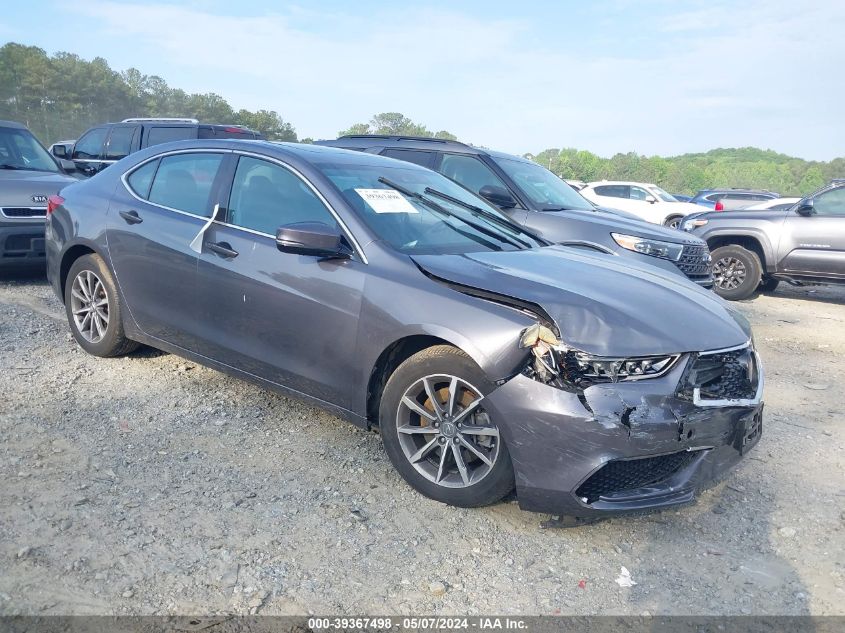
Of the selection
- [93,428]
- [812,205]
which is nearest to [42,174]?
[93,428]

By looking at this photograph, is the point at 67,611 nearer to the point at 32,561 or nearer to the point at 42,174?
the point at 32,561

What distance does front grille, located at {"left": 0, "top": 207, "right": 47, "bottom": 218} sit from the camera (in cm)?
723

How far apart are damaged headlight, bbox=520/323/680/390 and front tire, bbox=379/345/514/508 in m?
0.25

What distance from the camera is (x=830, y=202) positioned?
31.5 ft

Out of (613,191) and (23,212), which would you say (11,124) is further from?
(613,191)

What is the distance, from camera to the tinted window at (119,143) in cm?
1216

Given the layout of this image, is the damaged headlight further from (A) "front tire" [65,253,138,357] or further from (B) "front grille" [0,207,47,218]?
(B) "front grille" [0,207,47,218]

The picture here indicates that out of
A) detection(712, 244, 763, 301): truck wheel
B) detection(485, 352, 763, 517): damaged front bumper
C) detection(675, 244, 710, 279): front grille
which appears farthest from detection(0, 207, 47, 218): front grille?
detection(712, 244, 763, 301): truck wheel

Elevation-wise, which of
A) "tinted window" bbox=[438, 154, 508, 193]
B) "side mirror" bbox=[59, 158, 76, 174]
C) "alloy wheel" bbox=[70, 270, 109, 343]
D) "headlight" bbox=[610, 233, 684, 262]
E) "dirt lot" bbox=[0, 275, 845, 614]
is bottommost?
"dirt lot" bbox=[0, 275, 845, 614]

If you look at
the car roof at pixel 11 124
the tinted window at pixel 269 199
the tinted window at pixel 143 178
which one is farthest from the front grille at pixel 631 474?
the car roof at pixel 11 124

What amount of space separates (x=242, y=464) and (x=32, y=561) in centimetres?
114

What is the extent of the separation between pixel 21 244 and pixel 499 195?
198 inches

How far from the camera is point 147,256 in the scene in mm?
4578

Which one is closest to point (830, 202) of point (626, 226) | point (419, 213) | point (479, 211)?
point (626, 226)
